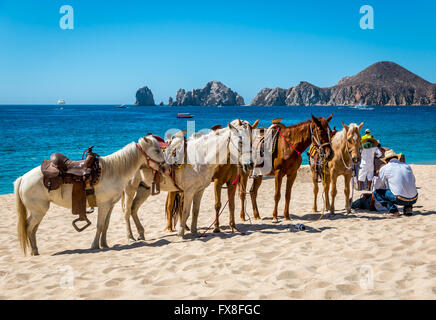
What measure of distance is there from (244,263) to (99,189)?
9.19 ft

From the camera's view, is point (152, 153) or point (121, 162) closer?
point (121, 162)

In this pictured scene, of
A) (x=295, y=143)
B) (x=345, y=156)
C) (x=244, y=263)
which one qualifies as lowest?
(x=244, y=263)

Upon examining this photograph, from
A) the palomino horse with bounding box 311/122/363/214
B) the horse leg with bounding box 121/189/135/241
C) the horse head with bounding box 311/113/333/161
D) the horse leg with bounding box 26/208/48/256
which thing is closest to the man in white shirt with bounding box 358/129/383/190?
the palomino horse with bounding box 311/122/363/214

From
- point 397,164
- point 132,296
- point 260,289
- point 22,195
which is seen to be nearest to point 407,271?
point 260,289

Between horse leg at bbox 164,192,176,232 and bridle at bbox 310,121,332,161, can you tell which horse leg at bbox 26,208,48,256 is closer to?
horse leg at bbox 164,192,176,232

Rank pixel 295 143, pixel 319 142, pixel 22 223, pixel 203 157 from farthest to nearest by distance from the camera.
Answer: pixel 295 143 < pixel 319 142 < pixel 203 157 < pixel 22 223

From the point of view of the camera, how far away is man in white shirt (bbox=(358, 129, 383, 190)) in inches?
432

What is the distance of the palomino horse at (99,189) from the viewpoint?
5125mm

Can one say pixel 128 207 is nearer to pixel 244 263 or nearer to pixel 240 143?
pixel 240 143

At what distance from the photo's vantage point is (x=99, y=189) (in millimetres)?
5309

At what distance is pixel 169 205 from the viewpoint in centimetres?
686

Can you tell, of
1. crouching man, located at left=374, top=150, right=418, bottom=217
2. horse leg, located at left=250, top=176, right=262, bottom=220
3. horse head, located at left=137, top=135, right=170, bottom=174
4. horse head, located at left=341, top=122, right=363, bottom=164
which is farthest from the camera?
horse leg, located at left=250, top=176, right=262, bottom=220

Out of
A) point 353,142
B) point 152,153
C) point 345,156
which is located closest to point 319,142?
point 353,142

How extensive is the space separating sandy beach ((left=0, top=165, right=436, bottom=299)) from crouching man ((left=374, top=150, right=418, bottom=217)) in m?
0.37
